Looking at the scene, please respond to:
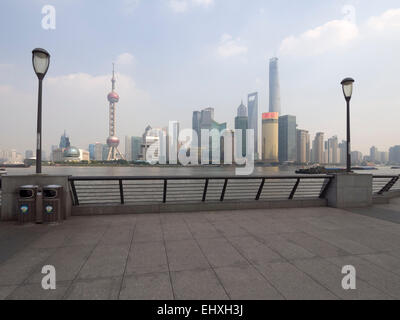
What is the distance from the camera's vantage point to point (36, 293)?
285cm

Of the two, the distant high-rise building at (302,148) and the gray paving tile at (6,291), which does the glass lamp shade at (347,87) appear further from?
the distant high-rise building at (302,148)

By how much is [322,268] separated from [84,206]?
23.7 feet

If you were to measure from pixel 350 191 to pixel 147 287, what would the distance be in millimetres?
9458

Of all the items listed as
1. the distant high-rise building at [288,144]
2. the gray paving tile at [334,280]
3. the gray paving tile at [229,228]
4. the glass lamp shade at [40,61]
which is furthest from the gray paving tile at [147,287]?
the distant high-rise building at [288,144]

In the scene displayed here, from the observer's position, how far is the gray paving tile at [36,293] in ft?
9.07

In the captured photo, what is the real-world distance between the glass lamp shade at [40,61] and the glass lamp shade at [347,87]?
11.9m

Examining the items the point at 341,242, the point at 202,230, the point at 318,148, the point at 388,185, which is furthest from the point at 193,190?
the point at 318,148

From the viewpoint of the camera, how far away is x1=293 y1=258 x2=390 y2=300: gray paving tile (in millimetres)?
2871

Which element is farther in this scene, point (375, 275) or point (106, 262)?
point (106, 262)

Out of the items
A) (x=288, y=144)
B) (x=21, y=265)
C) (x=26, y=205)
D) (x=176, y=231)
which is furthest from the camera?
(x=288, y=144)

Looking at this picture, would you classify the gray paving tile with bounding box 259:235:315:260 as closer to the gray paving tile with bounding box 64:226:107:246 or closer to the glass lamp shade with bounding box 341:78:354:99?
the gray paving tile with bounding box 64:226:107:246

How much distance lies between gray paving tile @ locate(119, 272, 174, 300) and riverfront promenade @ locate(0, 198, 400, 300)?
0.01 m

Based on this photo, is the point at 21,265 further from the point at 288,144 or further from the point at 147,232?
the point at 288,144
